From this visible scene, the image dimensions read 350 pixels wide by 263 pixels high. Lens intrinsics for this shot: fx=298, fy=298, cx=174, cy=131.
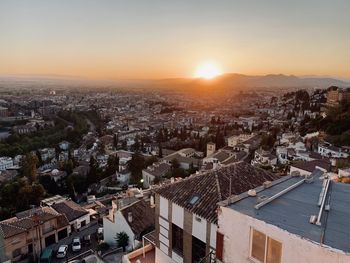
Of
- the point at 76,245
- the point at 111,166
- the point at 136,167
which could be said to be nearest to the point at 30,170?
the point at 111,166

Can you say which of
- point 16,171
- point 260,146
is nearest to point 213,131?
point 260,146

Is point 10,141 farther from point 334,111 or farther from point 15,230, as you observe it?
point 334,111

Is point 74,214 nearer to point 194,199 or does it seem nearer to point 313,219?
point 194,199

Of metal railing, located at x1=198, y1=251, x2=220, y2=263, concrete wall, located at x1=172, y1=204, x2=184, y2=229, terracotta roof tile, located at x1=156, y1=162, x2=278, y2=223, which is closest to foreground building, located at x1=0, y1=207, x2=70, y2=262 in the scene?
terracotta roof tile, located at x1=156, y1=162, x2=278, y2=223

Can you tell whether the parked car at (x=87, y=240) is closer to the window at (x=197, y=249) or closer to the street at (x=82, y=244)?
the street at (x=82, y=244)

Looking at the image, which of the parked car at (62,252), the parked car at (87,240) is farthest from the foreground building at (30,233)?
the parked car at (87,240)

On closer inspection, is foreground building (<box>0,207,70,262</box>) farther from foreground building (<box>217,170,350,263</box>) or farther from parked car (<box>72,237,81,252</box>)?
foreground building (<box>217,170,350,263</box>)
